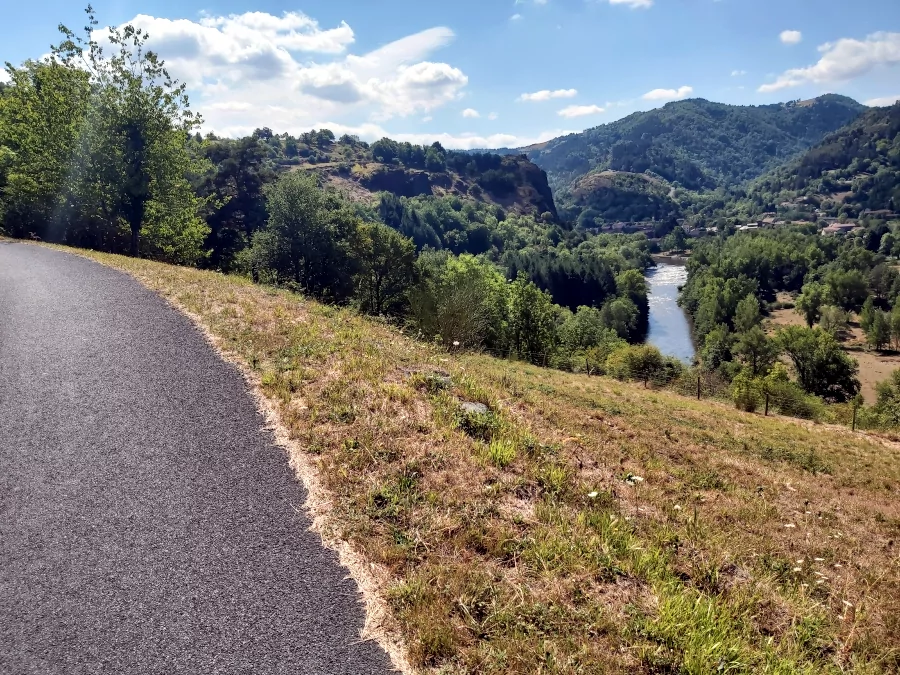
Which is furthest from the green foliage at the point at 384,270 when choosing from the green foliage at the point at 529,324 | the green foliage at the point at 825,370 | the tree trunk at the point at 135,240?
the green foliage at the point at 825,370

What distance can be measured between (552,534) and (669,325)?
13854 cm

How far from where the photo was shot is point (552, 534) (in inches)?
246

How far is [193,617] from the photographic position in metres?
4.87

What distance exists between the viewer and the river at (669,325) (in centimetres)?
10869

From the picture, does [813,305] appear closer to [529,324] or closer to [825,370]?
[825,370]

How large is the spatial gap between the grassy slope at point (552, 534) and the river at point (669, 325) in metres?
99.4

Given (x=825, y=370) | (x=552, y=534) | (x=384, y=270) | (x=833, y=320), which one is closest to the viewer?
(x=552, y=534)

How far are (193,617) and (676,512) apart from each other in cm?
738

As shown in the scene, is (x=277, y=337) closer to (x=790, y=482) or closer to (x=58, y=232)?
(x=790, y=482)

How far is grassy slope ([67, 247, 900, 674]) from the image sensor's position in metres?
4.85

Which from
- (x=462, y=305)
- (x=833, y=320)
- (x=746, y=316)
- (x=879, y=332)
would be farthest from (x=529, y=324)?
(x=833, y=320)

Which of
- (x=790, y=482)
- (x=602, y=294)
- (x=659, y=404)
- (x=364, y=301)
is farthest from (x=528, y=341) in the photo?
(x=602, y=294)

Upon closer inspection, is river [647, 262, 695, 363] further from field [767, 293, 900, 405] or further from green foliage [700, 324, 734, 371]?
A: field [767, 293, 900, 405]

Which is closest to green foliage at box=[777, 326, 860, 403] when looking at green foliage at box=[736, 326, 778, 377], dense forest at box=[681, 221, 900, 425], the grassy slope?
dense forest at box=[681, 221, 900, 425]
